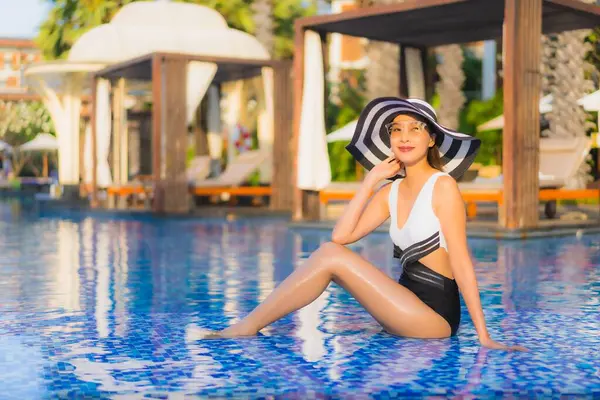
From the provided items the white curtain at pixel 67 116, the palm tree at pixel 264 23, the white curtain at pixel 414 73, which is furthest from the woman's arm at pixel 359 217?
the palm tree at pixel 264 23

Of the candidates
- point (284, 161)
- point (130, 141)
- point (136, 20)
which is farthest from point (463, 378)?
point (130, 141)

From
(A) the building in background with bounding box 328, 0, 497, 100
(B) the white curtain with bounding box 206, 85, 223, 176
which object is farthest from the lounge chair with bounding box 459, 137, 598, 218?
(A) the building in background with bounding box 328, 0, 497, 100

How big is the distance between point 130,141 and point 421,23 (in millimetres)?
17688

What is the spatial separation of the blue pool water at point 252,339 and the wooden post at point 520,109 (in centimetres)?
237

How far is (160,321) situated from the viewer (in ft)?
20.9

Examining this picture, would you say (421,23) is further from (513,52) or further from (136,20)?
(136,20)

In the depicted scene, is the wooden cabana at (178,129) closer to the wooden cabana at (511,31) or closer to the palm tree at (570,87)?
the wooden cabana at (511,31)

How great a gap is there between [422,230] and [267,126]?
18.0 metres

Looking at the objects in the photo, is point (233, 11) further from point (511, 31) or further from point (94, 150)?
point (511, 31)

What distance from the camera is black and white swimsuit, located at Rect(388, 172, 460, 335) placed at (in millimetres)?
5137

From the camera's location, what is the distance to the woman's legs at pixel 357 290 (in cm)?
514

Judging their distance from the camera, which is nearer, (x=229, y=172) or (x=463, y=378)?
(x=463, y=378)

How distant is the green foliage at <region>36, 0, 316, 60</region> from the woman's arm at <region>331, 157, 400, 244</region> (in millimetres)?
29545

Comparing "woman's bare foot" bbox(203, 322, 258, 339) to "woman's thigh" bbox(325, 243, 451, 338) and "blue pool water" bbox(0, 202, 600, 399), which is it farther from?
"woman's thigh" bbox(325, 243, 451, 338)
